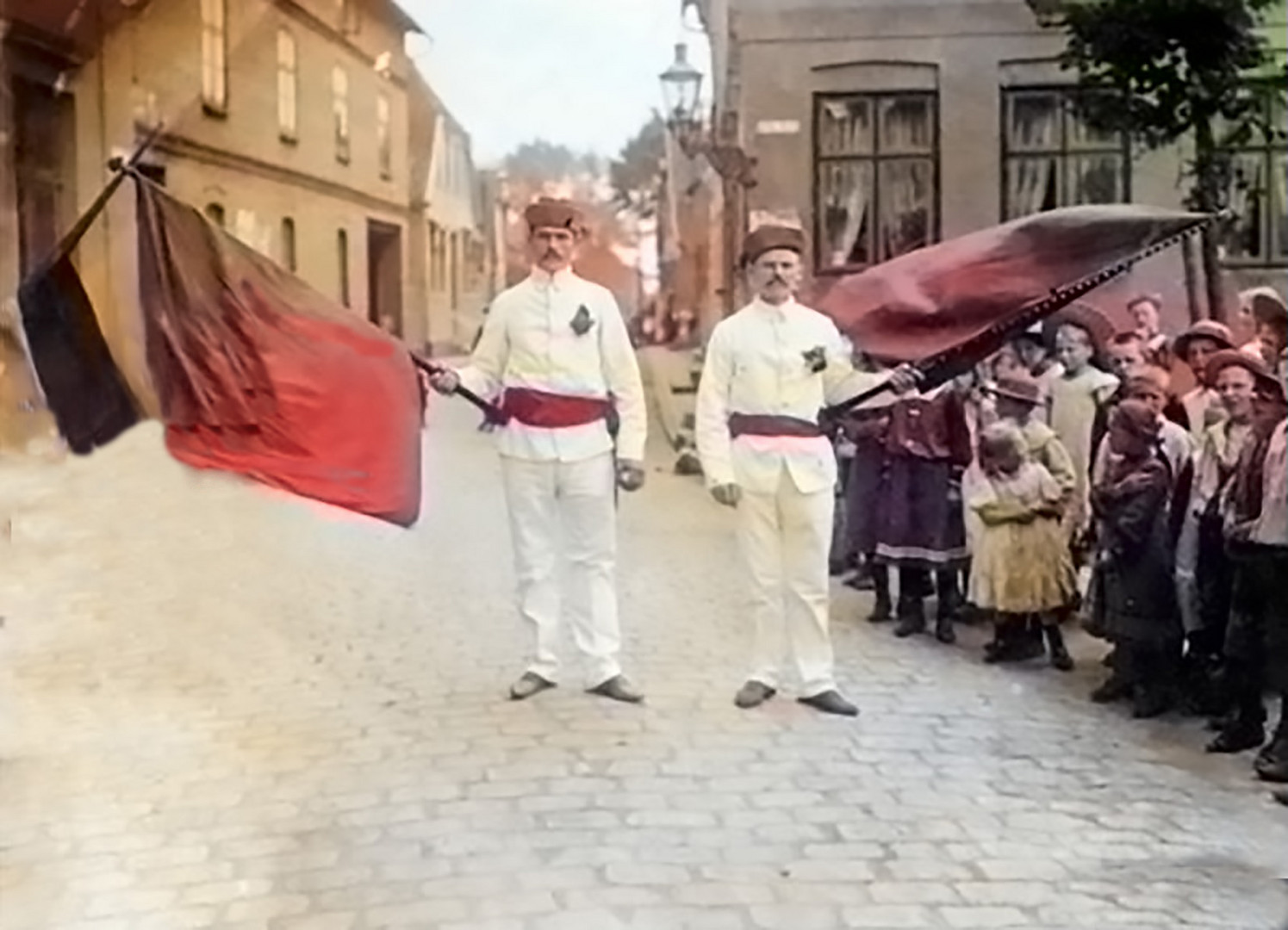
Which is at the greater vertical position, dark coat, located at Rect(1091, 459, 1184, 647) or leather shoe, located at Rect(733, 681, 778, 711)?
dark coat, located at Rect(1091, 459, 1184, 647)

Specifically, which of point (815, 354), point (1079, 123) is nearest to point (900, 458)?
point (815, 354)

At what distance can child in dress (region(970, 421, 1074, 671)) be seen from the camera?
1770mm

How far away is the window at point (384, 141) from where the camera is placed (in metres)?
1.72

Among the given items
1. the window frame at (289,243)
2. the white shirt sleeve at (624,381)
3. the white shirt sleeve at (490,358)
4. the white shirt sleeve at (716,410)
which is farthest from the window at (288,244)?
the white shirt sleeve at (716,410)

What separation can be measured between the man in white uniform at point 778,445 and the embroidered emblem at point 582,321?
0.13m

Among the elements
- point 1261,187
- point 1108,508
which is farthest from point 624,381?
point 1261,187

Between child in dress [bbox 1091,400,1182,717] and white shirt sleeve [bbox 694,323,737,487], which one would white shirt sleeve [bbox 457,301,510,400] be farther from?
child in dress [bbox 1091,400,1182,717]

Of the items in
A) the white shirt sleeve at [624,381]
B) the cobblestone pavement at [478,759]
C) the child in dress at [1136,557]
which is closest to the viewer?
the cobblestone pavement at [478,759]

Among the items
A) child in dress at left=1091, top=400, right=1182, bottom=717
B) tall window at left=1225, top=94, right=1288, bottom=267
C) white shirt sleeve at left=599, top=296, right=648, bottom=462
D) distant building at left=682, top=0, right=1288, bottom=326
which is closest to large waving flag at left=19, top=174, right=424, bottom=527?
white shirt sleeve at left=599, top=296, right=648, bottom=462

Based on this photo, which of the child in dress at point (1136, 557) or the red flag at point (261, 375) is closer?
the red flag at point (261, 375)

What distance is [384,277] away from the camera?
68.2 inches

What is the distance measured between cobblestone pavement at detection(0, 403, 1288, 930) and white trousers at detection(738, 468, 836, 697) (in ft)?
0.08

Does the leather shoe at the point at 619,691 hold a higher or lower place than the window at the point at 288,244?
lower

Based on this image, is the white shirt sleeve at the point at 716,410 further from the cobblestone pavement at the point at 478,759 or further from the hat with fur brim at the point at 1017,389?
the hat with fur brim at the point at 1017,389
